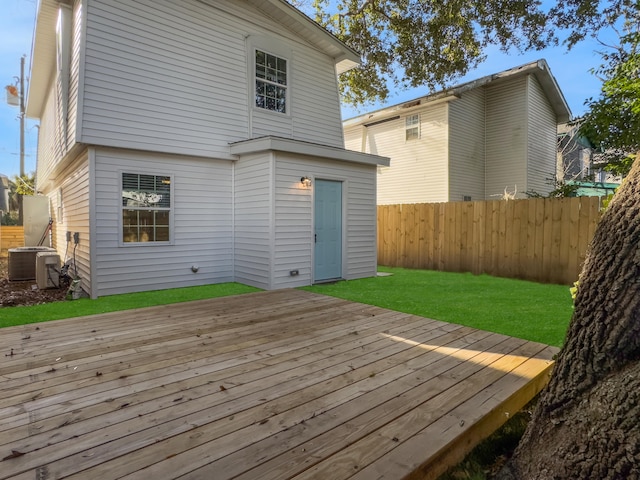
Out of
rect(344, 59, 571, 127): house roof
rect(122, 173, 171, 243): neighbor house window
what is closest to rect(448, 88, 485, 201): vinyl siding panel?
rect(344, 59, 571, 127): house roof

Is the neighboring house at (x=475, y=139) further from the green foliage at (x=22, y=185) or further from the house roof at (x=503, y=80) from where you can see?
the green foliage at (x=22, y=185)

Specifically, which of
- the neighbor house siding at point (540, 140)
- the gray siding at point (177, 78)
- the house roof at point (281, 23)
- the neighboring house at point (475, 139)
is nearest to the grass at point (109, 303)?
the gray siding at point (177, 78)

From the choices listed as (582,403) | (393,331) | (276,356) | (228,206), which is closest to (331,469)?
(582,403)

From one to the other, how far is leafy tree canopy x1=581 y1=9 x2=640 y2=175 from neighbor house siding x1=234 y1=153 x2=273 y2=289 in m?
7.39

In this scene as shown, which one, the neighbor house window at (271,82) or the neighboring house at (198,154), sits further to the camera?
the neighbor house window at (271,82)

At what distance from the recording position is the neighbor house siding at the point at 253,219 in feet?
21.5

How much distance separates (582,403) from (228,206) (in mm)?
6765

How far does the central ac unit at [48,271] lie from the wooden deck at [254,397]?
279cm

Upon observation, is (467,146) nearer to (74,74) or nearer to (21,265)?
(74,74)

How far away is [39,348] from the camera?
11.4 ft

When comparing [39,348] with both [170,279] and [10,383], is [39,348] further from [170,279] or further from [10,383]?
[170,279]

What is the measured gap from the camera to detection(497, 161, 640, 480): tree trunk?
1.35 m

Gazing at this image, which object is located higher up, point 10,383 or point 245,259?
point 245,259

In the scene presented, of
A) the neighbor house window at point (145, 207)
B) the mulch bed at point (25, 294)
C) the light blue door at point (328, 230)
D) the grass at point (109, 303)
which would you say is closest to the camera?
the grass at point (109, 303)
